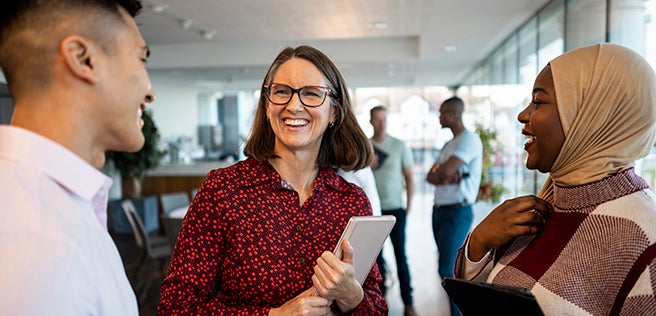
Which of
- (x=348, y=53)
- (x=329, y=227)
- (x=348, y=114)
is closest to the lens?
(x=329, y=227)

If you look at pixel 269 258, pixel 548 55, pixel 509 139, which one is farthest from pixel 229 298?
pixel 509 139

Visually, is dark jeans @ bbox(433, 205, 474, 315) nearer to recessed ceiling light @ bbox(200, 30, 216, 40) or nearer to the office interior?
the office interior

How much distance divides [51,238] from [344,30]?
19.9 ft

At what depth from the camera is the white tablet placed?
1278mm

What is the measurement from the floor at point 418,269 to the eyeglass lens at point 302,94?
11.2 feet

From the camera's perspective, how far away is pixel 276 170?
1.58 meters

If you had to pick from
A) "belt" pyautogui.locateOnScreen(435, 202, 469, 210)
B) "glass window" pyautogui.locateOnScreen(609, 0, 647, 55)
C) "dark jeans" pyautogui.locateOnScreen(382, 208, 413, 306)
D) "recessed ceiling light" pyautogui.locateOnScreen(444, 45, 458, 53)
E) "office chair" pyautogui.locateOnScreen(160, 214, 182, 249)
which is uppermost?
"recessed ceiling light" pyautogui.locateOnScreen(444, 45, 458, 53)

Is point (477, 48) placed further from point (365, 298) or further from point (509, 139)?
point (365, 298)

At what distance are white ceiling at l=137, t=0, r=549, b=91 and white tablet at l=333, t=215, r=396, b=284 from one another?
2.39 metres

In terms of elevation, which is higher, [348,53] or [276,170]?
[348,53]

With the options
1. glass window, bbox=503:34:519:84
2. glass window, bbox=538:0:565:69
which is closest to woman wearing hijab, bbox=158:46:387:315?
glass window, bbox=538:0:565:69

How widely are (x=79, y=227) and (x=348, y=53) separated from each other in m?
8.10

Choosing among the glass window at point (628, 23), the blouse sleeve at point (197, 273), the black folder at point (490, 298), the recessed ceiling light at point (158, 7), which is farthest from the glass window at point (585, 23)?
the recessed ceiling light at point (158, 7)

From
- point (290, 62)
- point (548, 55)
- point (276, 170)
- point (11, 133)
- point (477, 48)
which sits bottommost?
point (276, 170)
